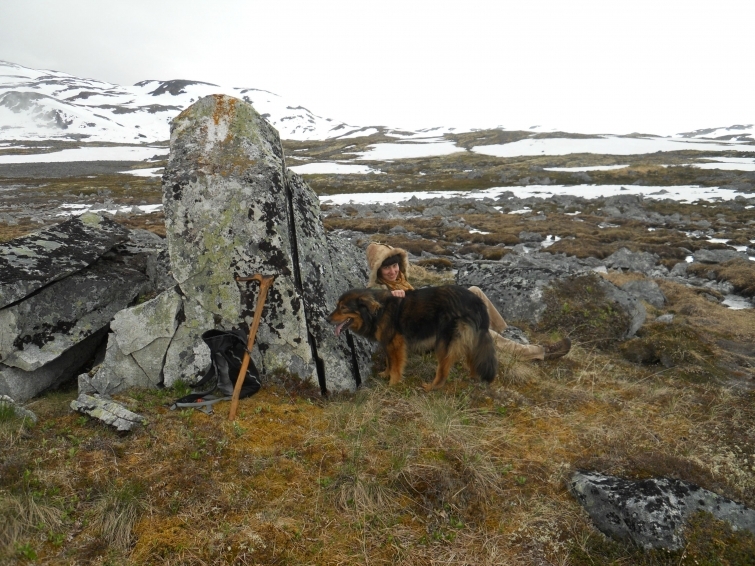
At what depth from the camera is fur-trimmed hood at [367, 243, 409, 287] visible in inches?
283

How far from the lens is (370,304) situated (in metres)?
6.08

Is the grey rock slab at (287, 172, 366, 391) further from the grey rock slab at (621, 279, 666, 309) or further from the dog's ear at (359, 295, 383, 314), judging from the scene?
the grey rock slab at (621, 279, 666, 309)

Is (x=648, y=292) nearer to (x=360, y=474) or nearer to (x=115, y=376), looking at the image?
(x=360, y=474)

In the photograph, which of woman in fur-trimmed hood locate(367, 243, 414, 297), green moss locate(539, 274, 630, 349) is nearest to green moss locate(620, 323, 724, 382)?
green moss locate(539, 274, 630, 349)

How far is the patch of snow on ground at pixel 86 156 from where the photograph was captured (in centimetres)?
10972

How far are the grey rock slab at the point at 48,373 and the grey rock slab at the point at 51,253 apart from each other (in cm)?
102

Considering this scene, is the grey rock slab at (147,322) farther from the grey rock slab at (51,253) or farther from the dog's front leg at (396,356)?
the dog's front leg at (396,356)

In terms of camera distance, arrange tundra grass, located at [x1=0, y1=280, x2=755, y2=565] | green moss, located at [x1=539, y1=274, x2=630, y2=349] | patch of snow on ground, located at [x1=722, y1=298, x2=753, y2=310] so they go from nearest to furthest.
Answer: tundra grass, located at [x1=0, y1=280, x2=755, y2=565] < green moss, located at [x1=539, y1=274, x2=630, y2=349] < patch of snow on ground, located at [x1=722, y1=298, x2=753, y2=310]

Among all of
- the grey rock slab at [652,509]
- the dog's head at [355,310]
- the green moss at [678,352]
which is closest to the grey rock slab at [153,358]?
the dog's head at [355,310]

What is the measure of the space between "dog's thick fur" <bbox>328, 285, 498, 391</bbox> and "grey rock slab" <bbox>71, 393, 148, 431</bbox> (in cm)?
250

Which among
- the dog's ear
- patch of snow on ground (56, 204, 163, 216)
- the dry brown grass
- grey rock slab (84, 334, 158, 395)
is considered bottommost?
patch of snow on ground (56, 204, 163, 216)

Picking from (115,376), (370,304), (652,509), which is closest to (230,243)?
(370,304)

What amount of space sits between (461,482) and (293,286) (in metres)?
3.34

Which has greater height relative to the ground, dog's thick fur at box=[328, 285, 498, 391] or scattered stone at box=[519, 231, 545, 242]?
dog's thick fur at box=[328, 285, 498, 391]
